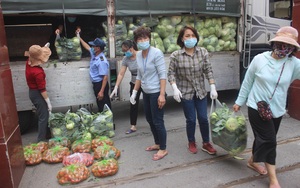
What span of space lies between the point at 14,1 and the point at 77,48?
1.26 meters

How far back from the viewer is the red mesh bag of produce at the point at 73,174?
127 inches

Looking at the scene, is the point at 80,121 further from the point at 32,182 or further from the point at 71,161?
the point at 32,182

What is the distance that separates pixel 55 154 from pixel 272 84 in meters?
2.92

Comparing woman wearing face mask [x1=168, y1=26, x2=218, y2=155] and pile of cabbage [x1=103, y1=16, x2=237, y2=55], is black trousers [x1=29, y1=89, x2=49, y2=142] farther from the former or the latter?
woman wearing face mask [x1=168, y1=26, x2=218, y2=155]

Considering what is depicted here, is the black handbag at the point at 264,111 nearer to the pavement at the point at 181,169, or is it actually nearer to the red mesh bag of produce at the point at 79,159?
the pavement at the point at 181,169

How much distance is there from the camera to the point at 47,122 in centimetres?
452

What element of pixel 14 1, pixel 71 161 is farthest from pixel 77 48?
pixel 71 161

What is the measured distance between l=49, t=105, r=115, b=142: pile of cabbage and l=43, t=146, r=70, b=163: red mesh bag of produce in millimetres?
446

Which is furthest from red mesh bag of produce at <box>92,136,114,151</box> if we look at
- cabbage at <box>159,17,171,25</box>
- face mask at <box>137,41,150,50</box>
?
cabbage at <box>159,17,171,25</box>

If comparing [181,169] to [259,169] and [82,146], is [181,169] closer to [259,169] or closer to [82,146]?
[259,169]

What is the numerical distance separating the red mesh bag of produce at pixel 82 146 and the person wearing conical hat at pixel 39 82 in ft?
2.35

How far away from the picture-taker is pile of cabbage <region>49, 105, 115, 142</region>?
14.6 ft

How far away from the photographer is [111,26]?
5.23 m

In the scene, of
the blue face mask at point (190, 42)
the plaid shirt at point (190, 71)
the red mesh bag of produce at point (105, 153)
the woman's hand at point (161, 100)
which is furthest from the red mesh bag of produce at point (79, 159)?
the blue face mask at point (190, 42)
